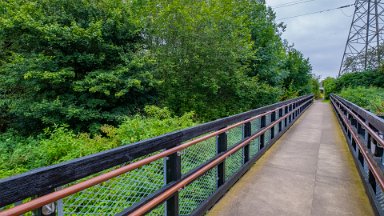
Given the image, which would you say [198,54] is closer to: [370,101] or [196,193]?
[370,101]

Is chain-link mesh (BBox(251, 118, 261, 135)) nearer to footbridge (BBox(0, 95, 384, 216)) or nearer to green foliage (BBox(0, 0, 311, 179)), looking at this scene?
footbridge (BBox(0, 95, 384, 216))

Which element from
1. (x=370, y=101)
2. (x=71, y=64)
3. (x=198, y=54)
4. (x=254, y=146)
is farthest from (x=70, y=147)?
(x=370, y=101)

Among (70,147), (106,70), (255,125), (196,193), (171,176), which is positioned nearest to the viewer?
(171,176)

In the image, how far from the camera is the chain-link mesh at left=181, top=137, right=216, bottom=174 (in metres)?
2.94

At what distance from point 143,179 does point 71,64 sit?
7.63 metres

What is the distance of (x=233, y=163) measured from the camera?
388cm

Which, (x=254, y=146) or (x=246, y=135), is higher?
(x=246, y=135)

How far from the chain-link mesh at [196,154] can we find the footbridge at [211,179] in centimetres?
1

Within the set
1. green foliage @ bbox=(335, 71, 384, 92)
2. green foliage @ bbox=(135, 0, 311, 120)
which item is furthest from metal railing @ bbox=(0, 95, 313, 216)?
green foliage @ bbox=(335, 71, 384, 92)

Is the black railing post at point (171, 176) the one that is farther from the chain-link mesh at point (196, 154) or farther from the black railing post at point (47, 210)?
the black railing post at point (47, 210)

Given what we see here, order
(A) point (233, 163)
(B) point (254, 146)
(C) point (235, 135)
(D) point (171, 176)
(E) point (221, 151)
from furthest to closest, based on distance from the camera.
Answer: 1. (B) point (254, 146)
2. (C) point (235, 135)
3. (A) point (233, 163)
4. (E) point (221, 151)
5. (D) point (171, 176)

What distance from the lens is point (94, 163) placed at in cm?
148

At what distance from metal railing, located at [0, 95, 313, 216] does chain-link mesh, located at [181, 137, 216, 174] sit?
1 centimetres

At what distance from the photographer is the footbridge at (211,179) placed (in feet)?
4.22
